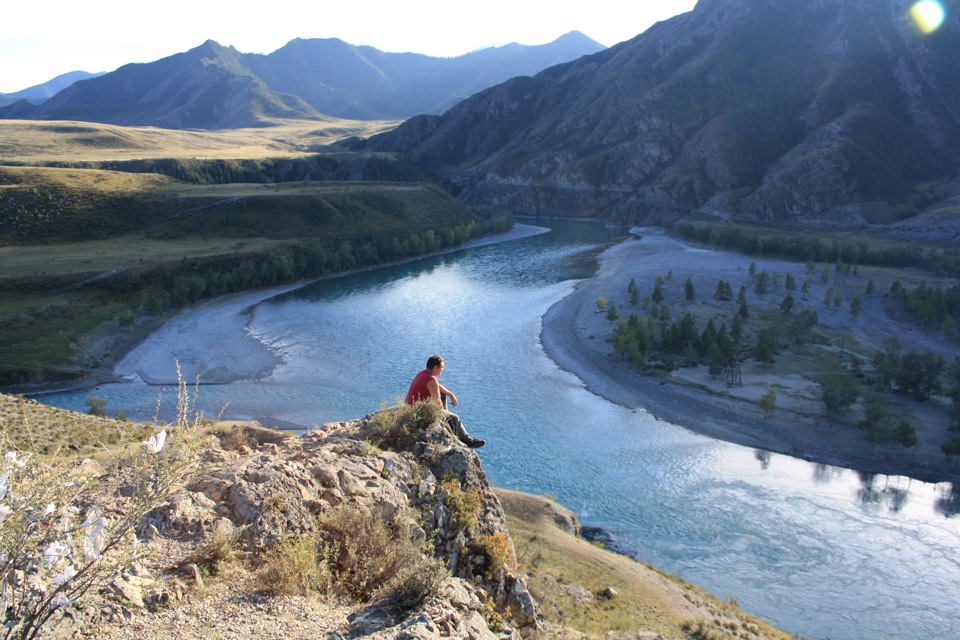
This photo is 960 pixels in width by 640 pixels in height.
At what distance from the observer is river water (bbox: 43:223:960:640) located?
71.3ft

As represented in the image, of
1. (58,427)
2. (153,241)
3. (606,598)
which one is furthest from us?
(153,241)

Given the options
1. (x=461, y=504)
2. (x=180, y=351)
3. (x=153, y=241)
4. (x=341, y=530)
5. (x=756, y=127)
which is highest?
(x=756, y=127)

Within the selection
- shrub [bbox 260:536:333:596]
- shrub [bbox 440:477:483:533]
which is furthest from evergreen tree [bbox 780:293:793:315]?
shrub [bbox 260:536:333:596]

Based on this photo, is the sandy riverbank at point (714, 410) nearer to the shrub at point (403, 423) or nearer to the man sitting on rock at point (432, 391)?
the man sitting on rock at point (432, 391)

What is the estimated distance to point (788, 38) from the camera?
481 ft

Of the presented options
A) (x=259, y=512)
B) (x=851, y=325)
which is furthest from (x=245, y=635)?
(x=851, y=325)

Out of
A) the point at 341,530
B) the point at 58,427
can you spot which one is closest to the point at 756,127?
the point at 58,427

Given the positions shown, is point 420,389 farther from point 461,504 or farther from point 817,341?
point 817,341

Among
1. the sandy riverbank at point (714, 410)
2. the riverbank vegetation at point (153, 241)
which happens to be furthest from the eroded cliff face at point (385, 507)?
the riverbank vegetation at point (153, 241)

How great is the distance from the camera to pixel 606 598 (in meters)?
15.4

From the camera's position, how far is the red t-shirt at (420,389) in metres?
Result: 11.9

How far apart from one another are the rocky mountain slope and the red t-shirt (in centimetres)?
10574

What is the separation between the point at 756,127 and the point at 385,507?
14314 cm

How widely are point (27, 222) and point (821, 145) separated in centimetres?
12560
